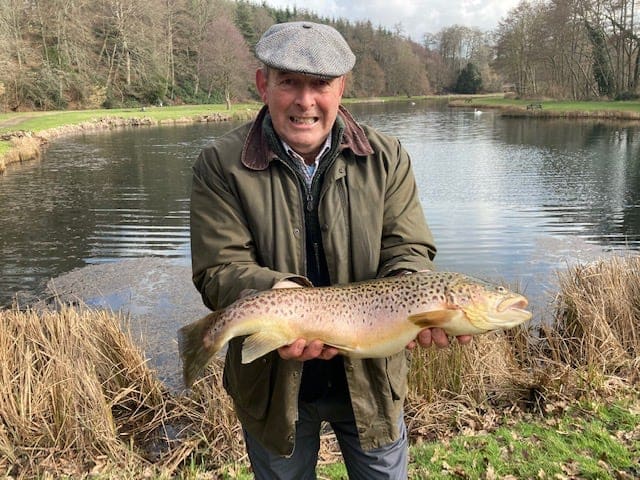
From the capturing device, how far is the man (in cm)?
260

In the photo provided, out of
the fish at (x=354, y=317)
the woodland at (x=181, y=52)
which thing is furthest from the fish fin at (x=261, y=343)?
the woodland at (x=181, y=52)

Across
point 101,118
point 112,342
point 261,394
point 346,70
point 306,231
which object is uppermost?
point 101,118

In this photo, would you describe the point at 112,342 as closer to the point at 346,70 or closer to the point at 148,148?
the point at 346,70

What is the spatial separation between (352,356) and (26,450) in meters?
3.84

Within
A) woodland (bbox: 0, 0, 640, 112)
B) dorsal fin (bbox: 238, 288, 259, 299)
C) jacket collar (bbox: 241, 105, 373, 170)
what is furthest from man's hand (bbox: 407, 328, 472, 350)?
woodland (bbox: 0, 0, 640, 112)

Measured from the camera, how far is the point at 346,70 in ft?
8.66

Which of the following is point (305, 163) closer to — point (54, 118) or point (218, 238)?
point (218, 238)

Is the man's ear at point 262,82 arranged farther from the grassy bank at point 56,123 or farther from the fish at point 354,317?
the grassy bank at point 56,123

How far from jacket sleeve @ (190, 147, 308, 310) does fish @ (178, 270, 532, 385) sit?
10 cm

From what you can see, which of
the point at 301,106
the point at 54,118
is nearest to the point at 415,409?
the point at 301,106

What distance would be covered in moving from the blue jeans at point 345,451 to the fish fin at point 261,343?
17.3 inches

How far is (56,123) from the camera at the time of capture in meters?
40.4

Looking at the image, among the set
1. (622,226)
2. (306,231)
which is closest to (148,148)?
(622,226)

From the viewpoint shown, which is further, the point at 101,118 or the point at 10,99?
the point at 10,99
